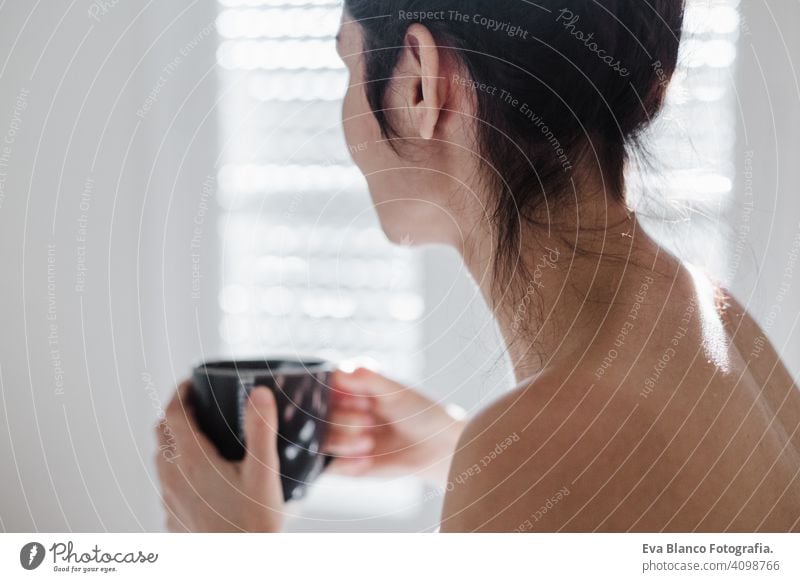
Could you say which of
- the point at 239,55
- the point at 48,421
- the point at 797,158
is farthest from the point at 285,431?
the point at 797,158

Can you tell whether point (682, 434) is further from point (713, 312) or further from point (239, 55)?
point (239, 55)

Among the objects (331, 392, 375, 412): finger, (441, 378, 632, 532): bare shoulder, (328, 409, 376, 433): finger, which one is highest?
(331, 392, 375, 412): finger

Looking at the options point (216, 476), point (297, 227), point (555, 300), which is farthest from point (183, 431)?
point (555, 300)

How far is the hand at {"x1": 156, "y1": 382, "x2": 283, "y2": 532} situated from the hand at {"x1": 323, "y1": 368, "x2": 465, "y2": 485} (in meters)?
0.04

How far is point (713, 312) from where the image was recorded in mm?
496

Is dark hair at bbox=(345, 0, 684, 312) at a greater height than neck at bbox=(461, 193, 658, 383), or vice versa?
dark hair at bbox=(345, 0, 684, 312)

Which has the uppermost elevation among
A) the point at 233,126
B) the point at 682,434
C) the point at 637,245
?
→ the point at 233,126

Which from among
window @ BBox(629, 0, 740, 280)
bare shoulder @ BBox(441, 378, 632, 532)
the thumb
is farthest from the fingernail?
window @ BBox(629, 0, 740, 280)

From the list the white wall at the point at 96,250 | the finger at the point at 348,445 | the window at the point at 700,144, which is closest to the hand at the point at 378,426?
the finger at the point at 348,445

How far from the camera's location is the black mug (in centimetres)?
51

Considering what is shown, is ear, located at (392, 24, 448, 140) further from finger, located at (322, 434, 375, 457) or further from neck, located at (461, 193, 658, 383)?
finger, located at (322, 434, 375, 457)

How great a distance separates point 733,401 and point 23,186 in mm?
468

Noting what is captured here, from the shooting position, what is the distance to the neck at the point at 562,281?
A: 45 cm

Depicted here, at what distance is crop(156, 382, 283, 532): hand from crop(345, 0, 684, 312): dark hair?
20cm
